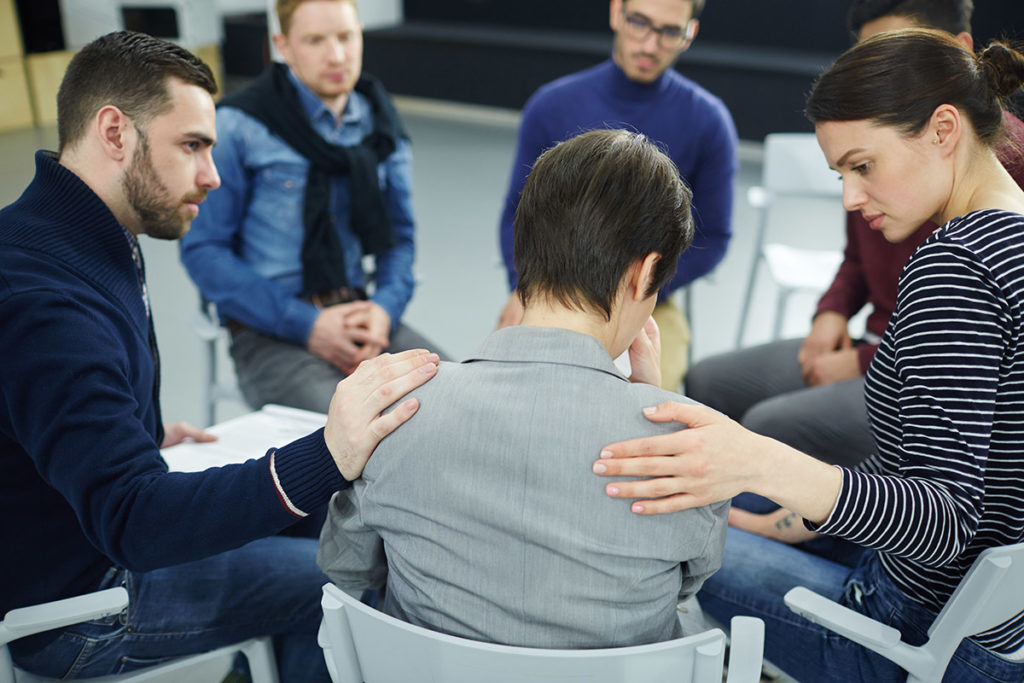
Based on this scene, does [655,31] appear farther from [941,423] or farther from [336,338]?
[941,423]

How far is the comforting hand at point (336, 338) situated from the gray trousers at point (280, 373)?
2 cm

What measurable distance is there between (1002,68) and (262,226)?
1690 mm

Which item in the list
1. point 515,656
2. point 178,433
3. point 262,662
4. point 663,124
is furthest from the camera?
point 663,124

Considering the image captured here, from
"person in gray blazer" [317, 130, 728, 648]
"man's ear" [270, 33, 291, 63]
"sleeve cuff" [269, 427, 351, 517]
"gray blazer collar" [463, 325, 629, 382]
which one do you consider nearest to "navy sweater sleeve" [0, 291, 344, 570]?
"sleeve cuff" [269, 427, 351, 517]

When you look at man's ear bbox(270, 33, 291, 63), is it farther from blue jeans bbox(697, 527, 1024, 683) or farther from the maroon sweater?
blue jeans bbox(697, 527, 1024, 683)

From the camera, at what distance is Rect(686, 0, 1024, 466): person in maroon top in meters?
1.85

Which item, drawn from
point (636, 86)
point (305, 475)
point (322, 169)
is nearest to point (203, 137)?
point (305, 475)

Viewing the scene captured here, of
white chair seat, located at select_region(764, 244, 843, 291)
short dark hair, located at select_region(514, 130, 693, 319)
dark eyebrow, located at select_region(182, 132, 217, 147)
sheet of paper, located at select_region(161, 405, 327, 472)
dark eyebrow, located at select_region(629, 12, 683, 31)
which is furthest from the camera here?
white chair seat, located at select_region(764, 244, 843, 291)

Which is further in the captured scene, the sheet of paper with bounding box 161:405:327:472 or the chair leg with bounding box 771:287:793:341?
the chair leg with bounding box 771:287:793:341

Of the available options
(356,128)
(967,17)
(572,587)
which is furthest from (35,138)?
(967,17)

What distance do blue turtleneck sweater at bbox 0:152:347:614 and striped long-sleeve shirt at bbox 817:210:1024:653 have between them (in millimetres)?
694

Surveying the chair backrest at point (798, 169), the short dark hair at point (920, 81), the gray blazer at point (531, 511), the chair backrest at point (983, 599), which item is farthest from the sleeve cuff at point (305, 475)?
the chair backrest at point (798, 169)

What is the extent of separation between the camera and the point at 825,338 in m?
2.12

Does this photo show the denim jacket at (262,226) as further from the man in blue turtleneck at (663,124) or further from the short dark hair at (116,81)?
the short dark hair at (116,81)
